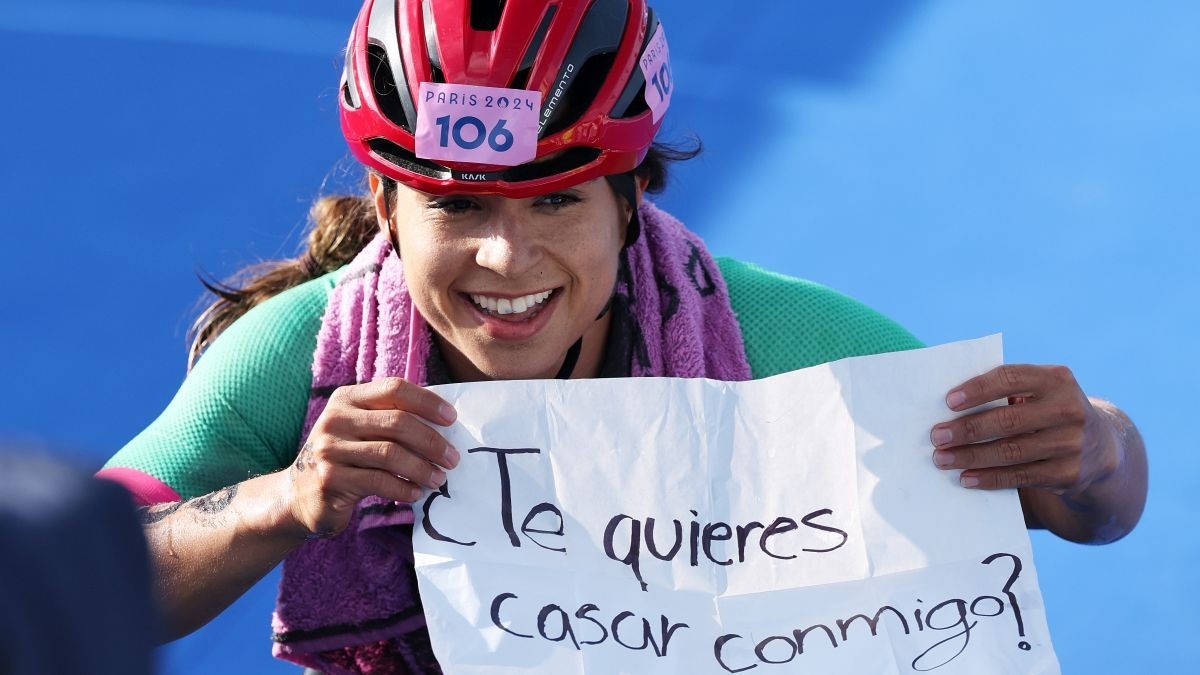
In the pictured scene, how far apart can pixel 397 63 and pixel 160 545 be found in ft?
2.50

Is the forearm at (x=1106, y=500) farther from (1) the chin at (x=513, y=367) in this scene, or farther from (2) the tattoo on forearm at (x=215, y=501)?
(2) the tattoo on forearm at (x=215, y=501)

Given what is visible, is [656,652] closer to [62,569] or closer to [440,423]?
[440,423]

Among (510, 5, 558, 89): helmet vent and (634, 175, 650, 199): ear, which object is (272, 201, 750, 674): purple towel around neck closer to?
(634, 175, 650, 199): ear

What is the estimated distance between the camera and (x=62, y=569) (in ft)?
2.70

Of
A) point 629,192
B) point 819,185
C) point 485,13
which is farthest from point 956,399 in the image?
point 819,185

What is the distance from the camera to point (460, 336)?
2.28 meters

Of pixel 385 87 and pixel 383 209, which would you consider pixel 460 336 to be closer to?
pixel 383 209

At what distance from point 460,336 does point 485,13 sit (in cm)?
47

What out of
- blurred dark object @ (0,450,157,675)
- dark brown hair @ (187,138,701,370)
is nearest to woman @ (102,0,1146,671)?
dark brown hair @ (187,138,701,370)

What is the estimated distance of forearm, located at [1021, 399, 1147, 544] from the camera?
2141 mm

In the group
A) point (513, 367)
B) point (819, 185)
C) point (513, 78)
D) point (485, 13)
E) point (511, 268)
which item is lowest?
point (513, 367)

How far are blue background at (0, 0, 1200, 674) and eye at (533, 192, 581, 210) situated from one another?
5.85ft

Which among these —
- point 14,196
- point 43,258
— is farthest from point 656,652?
point 14,196

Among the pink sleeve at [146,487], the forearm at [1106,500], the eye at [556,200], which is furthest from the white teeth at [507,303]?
the forearm at [1106,500]
